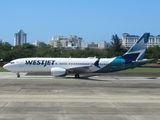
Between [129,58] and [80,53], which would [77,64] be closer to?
[129,58]

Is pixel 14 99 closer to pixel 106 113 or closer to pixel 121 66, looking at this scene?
pixel 106 113

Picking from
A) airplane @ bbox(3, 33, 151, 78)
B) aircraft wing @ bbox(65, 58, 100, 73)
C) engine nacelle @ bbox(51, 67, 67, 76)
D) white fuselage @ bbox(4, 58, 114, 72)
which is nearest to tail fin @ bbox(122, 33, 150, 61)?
airplane @ bbox(3, 33, 151, 78)

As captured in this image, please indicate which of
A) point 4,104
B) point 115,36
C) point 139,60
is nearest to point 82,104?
point 4,104

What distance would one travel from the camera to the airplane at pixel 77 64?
40781 mm

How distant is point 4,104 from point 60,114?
4119 millimetres

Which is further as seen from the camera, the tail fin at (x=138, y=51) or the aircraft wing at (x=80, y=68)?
the tail fin at (x=138, y=51)

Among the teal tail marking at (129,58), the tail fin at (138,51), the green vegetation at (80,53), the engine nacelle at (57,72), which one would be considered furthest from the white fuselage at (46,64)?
the green vegetation at (80,53)

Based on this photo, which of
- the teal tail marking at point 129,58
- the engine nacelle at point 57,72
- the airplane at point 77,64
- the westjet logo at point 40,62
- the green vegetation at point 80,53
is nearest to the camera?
the engine nacelle at point 57,72

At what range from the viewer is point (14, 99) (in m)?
18.4

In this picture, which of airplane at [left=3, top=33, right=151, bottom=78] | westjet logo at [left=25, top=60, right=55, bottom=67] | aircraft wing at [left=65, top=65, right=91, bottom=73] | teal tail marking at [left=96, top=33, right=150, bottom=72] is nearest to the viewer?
airplane at [left=3, top=33, right=151, bottom=78]

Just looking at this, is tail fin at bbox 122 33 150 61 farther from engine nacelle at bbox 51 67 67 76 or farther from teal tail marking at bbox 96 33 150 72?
engine nacelle at bbox 51 67 67 76

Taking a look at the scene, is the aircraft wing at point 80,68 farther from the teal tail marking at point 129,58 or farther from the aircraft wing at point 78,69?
the teal tail marking at point 129,58

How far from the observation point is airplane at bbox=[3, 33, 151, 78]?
40781 mm

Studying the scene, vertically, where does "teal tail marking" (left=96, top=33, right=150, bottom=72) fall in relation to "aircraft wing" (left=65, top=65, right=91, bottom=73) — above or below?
above
